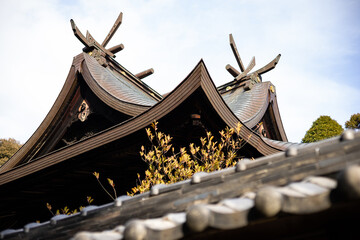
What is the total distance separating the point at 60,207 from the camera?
627 centimetres

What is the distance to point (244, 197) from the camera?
1.52 m

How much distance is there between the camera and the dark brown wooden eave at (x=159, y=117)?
3.79 m

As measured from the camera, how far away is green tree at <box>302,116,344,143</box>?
1659cm

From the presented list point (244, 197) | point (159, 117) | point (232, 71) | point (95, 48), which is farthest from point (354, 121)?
point (244, 197)

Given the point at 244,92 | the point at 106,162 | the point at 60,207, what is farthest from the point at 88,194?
the point at 244,92

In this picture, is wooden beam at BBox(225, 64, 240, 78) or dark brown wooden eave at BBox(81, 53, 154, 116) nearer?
dark brown wooden eave at BBox(81, 53, 154, 116)

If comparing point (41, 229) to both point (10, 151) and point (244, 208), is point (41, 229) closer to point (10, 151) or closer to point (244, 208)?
point (244, 208)

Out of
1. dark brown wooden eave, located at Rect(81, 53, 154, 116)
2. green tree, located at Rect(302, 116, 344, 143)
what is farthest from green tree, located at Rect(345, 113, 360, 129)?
dark brown wooden eave, located at Rect(81, 53, 154, 116)

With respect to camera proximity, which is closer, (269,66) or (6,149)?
(269,66)

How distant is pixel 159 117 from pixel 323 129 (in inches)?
589

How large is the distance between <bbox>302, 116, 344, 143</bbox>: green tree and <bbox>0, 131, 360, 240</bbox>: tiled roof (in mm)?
16093

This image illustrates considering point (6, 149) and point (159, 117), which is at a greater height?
point (6, 149)

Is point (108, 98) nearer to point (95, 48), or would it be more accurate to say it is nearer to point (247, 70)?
point (95, 48)

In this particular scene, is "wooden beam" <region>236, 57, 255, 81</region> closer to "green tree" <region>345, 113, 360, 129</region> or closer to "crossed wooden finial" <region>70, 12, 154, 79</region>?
"crossed wooden finial" <region>70, 12, 154, 79</region>
